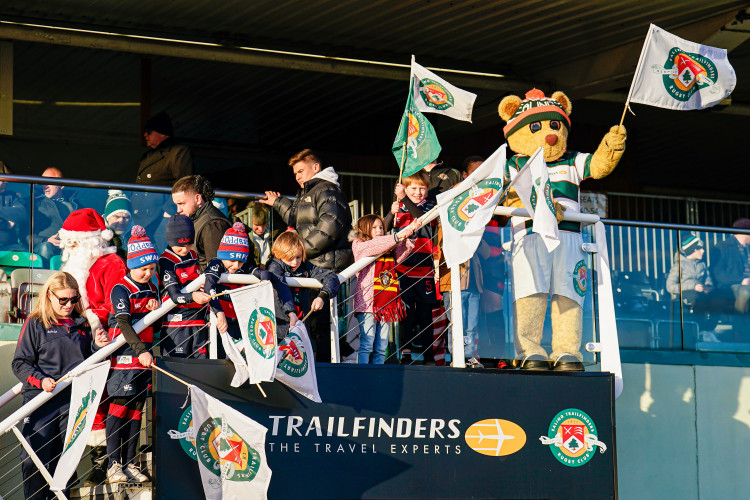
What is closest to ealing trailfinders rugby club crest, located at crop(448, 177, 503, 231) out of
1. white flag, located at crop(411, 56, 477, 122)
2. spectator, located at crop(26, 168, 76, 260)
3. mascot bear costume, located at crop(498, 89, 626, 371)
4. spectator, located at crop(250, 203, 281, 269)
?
mascot bear costume, located at crop(498, 89, 626, 371)

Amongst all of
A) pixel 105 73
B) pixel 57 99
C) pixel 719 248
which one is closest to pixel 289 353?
pixel 719 248

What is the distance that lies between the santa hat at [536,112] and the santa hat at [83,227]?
11.2 feet

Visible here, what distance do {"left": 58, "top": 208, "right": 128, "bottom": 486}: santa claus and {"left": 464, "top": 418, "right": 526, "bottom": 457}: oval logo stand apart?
8.34ft

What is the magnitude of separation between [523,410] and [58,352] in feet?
10.7

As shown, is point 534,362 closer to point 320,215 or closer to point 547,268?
point 547,268

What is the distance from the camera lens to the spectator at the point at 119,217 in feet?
29.0

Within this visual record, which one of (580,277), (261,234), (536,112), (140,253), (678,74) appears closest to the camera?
(140,253)

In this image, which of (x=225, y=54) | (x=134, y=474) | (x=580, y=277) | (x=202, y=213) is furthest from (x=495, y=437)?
(x=225, y=54)

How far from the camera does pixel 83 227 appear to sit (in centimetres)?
862

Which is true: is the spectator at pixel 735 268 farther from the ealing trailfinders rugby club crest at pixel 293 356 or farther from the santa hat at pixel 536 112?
the ealing trailfinders rugby club crest at pixel 293 356

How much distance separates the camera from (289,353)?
7.32 meters

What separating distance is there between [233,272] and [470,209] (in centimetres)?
172

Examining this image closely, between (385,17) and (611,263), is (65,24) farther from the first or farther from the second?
(611,263)

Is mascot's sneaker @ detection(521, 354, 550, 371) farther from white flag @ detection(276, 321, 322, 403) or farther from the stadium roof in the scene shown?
the stadium roof
